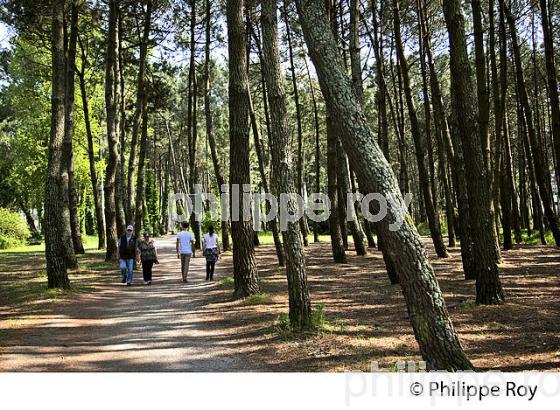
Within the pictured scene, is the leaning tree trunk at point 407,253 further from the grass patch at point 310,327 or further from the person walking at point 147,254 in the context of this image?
the person walking at point 147,254

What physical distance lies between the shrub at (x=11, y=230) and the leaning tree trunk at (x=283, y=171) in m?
29.3

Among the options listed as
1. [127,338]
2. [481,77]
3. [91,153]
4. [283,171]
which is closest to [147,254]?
[127,338]

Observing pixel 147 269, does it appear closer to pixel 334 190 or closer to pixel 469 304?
pixel 334 190

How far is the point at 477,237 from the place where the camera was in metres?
8.52

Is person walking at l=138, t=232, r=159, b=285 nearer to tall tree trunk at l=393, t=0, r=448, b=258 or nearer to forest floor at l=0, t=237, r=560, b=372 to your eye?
forest floor at l=0, t=237, r=560, b=372

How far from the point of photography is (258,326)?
8.64 metres

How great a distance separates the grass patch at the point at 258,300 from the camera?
10.5m

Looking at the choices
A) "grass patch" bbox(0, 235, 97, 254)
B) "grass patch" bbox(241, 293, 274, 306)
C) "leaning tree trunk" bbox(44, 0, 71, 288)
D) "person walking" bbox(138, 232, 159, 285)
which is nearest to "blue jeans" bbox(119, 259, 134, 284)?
"person walking" bbox(138, 232, 159, 285)

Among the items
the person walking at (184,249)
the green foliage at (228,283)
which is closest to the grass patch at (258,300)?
the green foliage at (228,283)

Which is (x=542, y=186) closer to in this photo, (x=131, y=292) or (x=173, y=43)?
(x=131, y=292)

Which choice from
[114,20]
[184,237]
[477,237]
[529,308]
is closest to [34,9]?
[114,20]

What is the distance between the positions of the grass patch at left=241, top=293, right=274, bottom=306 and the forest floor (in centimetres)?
4

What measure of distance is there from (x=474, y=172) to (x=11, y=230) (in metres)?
32.7
